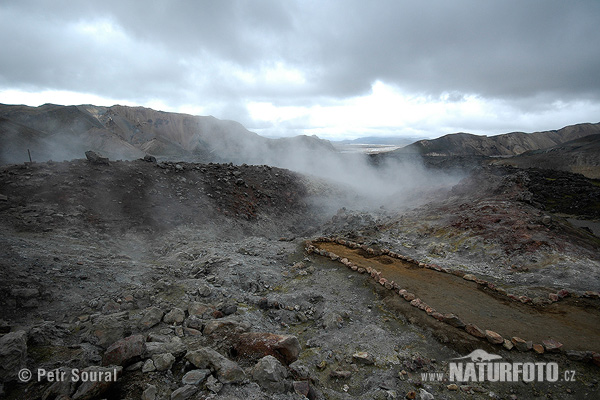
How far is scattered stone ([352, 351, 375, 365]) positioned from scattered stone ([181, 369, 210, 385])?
9.12 ft

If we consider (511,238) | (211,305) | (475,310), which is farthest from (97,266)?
(511,238)

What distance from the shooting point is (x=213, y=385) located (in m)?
3.39

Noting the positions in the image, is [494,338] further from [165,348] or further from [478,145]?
[478,145]

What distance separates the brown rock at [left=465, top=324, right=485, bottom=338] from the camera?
557 centimetres

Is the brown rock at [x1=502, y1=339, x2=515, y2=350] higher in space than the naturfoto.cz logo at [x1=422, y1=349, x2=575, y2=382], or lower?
higher

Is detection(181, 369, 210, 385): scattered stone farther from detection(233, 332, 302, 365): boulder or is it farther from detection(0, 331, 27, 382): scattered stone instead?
detection(0, 331, 27, 382): scattered stone

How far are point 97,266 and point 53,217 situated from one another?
4.14 m

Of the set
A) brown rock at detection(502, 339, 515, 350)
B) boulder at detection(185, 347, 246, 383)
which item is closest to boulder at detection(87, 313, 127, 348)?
boulder at detection(185, 347, 246, 383)

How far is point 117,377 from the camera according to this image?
132 inches

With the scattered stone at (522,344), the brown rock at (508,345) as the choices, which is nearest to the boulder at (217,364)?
the brown rock at (508,345)

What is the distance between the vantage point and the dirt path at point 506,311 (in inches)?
231

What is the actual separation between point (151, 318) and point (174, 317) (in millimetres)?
392

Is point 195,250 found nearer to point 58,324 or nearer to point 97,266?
point 97,266

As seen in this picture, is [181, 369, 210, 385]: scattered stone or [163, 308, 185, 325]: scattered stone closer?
[181, 369, 210, 385]: scattered stone
